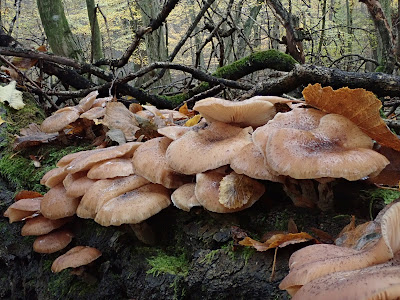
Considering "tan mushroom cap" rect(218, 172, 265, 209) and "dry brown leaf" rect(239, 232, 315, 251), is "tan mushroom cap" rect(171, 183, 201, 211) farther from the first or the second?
"dry brown leaf" rect(239, 232, 315, 251)

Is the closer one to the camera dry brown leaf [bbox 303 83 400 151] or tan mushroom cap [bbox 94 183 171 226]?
dry brown leaf [bbox 303 83 400 151]

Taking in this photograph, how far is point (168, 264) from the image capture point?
205cm

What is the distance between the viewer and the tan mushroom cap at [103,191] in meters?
2.11

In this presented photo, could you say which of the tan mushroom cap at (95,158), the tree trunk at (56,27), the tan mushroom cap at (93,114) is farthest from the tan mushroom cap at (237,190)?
the tree trunk at (56,27)

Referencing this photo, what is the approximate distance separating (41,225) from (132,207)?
1.02m

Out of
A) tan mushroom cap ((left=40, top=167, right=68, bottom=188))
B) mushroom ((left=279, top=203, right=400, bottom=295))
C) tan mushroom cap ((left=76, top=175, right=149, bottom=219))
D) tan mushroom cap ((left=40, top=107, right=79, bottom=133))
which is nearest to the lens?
mushroom ((left=279, top=203, right=400, bottom=295))

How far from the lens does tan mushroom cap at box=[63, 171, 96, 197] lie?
7.38ft

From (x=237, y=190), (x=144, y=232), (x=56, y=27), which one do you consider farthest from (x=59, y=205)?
(x=56, y=27)

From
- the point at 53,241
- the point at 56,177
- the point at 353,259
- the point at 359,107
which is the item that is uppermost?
the point at 359,107

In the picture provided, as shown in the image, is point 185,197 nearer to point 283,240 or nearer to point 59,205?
point 283,240

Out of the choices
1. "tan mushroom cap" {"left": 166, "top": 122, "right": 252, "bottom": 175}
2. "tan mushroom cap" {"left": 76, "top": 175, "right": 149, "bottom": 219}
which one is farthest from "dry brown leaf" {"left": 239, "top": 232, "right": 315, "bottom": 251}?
"tan mushroom cap" {"left": 76, "top": 175, "right": 149, "bottom": 219}

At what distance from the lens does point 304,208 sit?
6.28ft

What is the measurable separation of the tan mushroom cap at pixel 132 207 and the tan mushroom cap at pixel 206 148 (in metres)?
0.26

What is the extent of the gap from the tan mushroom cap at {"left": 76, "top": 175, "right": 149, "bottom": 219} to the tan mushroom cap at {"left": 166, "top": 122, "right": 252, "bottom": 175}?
0.38 meters
